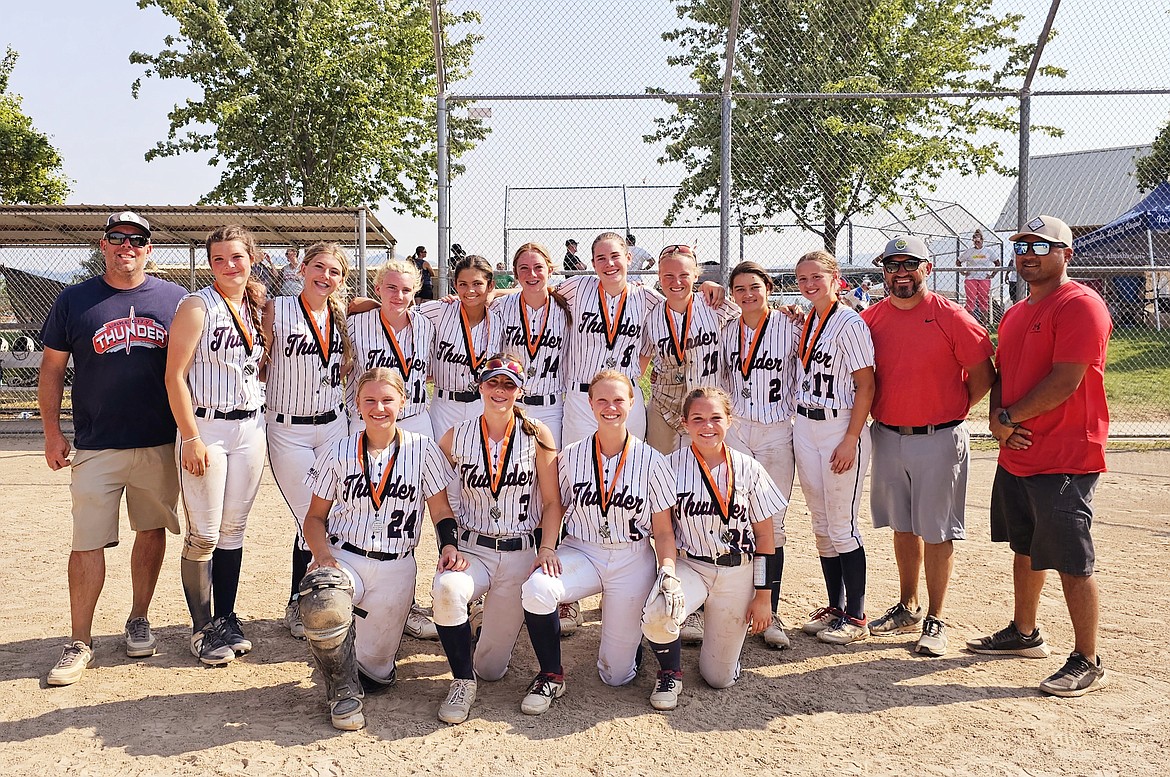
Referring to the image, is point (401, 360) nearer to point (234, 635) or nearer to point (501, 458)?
point (501, 458)

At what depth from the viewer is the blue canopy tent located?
14.2 meters

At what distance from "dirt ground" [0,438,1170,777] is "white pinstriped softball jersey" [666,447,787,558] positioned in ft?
2.06

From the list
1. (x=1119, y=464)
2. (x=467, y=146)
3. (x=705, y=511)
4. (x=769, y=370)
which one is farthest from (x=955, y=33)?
(x=705, y=511)

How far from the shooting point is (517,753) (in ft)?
10.7

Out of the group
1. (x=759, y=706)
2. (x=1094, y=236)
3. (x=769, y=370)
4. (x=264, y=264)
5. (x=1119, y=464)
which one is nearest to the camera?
(x=759, y=706)

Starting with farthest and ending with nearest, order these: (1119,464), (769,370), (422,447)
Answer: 1. (1119,464)
2. (769,370)
3. (422,447)

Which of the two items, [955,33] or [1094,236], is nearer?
[955,33]

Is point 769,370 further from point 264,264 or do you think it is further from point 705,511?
point 264,264

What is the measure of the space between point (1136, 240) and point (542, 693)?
16.2 m

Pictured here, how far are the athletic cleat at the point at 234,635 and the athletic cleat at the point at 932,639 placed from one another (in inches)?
125

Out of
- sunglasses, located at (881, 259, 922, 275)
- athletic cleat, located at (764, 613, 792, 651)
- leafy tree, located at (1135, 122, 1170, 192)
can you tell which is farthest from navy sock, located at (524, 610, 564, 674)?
leafy tree, located at (1135, 122, 1170, 192)

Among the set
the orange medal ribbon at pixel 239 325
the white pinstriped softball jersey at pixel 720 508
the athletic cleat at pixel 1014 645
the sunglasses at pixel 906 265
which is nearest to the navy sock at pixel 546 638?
the white pinstriped softball jersey at pixel 720 508

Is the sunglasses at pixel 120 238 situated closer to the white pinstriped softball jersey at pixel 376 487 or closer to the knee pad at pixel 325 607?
the white pinstriped softball jersey at pixel 376 487

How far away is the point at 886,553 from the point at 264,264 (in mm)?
8989
